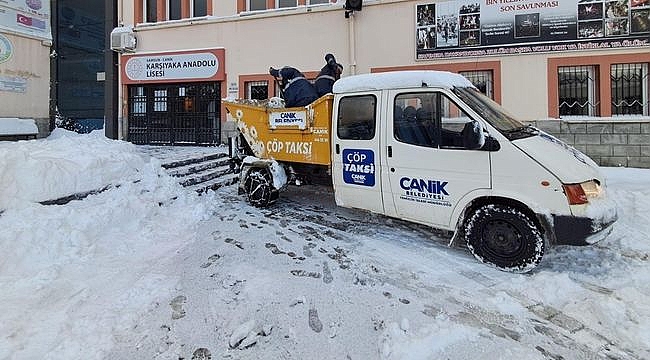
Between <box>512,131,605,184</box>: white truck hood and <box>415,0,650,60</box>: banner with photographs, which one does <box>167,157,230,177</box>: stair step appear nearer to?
<box>415,0,650,60</box>: banner with photographs

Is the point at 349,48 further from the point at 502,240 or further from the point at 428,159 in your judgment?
the point at 502,240

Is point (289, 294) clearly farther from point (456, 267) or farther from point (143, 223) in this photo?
point (143, 223)

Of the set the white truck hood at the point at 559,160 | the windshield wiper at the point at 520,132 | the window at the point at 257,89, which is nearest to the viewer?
the white truck hood at the point at 559,160

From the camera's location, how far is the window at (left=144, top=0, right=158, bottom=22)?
15.1m

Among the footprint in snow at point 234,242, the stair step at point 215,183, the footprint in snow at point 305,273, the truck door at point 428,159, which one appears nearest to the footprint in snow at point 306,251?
the footprint in snow at point 305,273

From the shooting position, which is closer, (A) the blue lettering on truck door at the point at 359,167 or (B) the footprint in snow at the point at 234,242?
(B) the footprint in snow at the point at 234,242

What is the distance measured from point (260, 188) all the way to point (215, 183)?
5.78 ft

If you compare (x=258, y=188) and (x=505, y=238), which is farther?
(x=258, y=188)

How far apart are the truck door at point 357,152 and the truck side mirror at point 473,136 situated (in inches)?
45.3

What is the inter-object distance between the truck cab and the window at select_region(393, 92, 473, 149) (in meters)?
0.01

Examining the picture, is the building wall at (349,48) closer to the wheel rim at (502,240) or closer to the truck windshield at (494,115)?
the truck windshield at (494,115)

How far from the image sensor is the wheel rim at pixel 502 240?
470cm

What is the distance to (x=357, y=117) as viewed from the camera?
5988 mm

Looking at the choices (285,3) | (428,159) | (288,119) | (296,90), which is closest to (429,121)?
(428,159)
